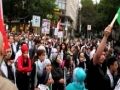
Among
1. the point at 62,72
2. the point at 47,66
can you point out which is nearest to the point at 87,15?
the point at 62,72

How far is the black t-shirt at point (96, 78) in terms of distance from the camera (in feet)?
18.1

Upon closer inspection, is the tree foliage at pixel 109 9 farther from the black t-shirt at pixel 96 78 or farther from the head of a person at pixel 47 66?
the black t-shirt at pixel 96 78

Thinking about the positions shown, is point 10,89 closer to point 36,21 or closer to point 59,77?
point 59,77

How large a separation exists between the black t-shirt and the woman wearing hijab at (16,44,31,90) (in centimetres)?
258

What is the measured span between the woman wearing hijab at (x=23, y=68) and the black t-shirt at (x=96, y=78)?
258cm

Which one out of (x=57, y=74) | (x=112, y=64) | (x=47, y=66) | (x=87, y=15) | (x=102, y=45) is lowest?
(x=87, y=15)

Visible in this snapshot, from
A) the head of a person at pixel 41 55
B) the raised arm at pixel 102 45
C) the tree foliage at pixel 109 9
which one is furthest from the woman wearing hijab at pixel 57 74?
the tree foliage at pixel 109 9

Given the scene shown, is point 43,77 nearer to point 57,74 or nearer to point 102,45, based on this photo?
point 57,74

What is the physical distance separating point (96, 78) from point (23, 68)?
2886 mm

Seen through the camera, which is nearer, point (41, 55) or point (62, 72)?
point (41, 55)

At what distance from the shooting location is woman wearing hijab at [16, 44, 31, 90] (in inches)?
Answer: 318

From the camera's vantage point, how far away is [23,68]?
320 inches

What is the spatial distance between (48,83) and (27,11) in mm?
48206

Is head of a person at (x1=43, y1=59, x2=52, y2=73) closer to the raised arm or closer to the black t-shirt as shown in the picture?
the black t-shirt
